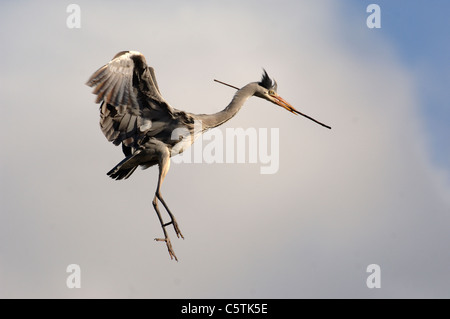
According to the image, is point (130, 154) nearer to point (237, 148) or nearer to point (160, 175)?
point (160, 175)

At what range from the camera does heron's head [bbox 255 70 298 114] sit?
20391mm

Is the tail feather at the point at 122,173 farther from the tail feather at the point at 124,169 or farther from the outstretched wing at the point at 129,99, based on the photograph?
the outstretched wing at the point at 129,99

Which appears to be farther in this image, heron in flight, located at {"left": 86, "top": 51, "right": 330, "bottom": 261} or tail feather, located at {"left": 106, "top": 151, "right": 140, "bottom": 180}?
tail feather, located at {"left": 106, "top": 151, "right": 140, "bottom": 180}

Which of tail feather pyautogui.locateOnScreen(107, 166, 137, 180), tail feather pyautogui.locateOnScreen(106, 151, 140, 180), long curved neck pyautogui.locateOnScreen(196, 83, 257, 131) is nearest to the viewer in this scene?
tail feather pyautogui.locateOnScreen(106, 151, 140, 180)

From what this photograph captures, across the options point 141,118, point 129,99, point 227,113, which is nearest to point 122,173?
point 141,118

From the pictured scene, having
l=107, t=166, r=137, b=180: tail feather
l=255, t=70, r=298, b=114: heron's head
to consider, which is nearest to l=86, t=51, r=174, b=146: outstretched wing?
l=107, t=166, r=137, b=180: tail feather

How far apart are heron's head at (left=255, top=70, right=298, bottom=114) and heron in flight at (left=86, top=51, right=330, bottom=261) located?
0.68 meters

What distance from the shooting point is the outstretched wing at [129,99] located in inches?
716

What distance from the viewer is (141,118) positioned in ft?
62.7

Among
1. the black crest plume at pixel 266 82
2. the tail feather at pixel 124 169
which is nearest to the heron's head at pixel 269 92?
the black crest plume at pixel 266 82

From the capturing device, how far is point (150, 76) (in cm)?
1855

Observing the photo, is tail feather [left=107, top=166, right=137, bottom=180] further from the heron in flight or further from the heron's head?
the heron's head

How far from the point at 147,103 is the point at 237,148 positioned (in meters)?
2.52
